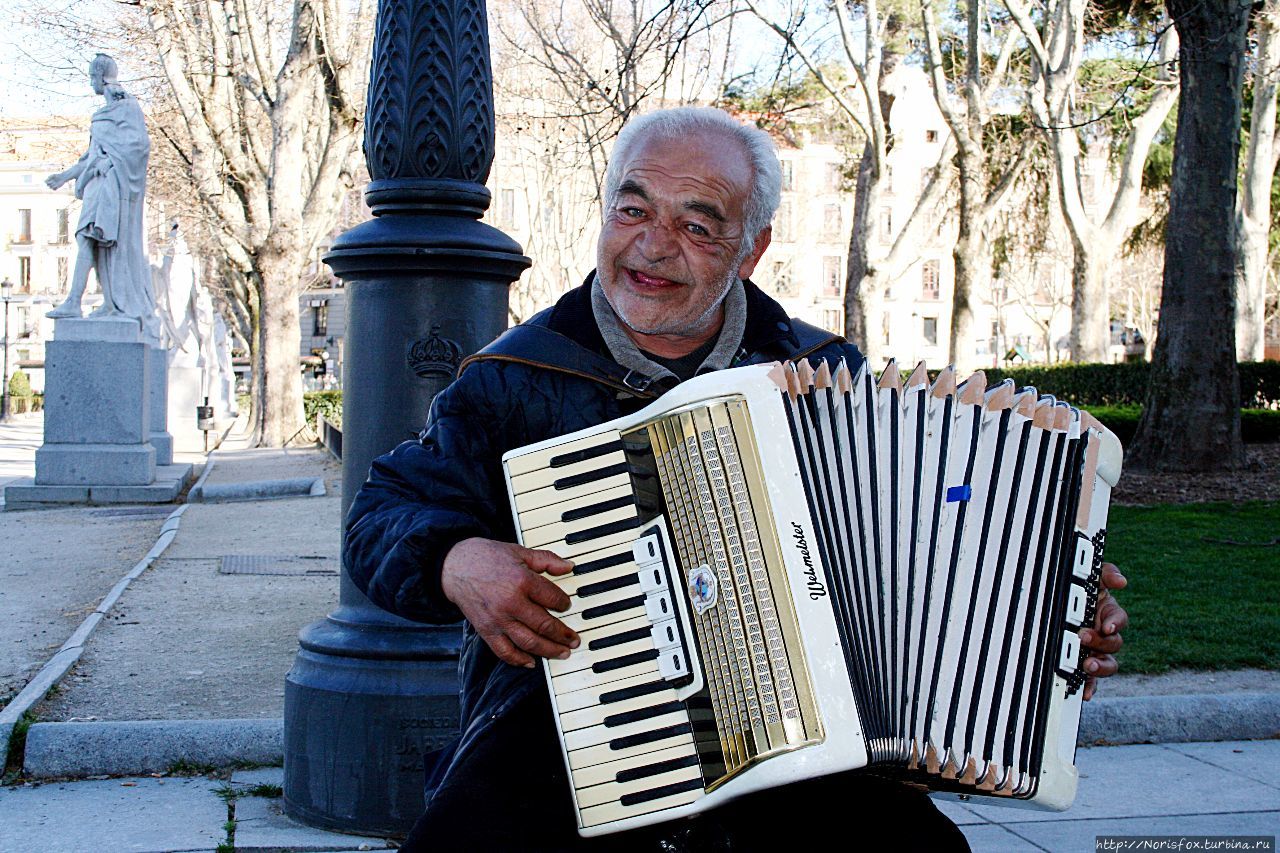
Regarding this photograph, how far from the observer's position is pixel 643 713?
2170mm

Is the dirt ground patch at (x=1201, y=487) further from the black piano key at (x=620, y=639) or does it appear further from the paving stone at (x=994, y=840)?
the black piano key at (x=620, y=639)

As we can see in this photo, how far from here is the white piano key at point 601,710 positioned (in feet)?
7.11

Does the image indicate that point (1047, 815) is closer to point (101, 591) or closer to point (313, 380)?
point (101, 591)

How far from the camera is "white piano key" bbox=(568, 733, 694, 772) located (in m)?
2.15

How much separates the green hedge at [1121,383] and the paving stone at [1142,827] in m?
16.2

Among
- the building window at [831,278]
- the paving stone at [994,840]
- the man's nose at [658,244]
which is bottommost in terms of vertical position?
the paving stone at [994,840]

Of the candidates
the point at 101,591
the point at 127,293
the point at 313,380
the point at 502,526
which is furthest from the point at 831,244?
the point at 502,526

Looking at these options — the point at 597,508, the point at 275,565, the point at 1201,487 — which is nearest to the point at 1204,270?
the point at 1201,487

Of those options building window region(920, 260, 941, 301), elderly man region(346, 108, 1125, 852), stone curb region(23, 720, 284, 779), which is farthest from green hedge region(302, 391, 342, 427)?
building window region(920, 260, 941, 301)

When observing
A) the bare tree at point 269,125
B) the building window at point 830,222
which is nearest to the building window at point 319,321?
the building window at point 830,222

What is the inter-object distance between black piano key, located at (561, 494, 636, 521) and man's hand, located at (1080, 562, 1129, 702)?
844 millimetres

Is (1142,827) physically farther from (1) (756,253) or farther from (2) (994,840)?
(1) (756,253)

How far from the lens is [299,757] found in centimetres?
407

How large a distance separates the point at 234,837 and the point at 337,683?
1.75 ft
